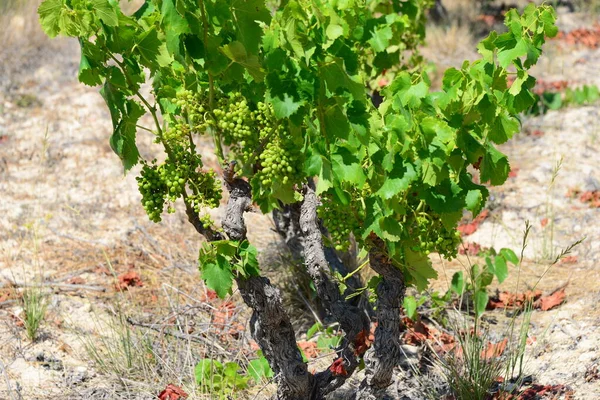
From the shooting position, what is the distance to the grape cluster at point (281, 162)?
233cm

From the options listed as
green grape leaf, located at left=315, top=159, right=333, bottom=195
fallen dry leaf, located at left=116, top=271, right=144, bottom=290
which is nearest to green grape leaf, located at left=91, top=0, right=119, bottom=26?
green grape leaf, located at left=315, top=159, right=333, bottom=195

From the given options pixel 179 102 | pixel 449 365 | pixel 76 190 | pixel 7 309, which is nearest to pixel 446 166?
pixel 179 102

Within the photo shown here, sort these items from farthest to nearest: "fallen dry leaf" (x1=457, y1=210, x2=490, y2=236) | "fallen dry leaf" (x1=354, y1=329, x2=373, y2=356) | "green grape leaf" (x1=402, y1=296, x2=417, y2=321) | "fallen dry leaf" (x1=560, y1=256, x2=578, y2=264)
A: "fallen dry leaf" (x1=457, y1=210, x2=490, y2=236)
"fallen dry leaf" (x1=560, y1=256, x2=578, y2=264)
"green grape leaf" (x1=402, y1=296, x2=417, y2=321)
"fallen dry leaf" (x1=354, y1=329, x2=373, y2=356)

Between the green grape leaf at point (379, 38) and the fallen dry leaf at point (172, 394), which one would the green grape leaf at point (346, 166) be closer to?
the fallen dry leaf at point (172, 394)

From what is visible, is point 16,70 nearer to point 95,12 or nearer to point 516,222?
point 516,222

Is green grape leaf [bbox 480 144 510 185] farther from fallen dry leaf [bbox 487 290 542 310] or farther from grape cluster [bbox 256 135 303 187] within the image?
fallen dry leaf [bbox 487 290 542 310]

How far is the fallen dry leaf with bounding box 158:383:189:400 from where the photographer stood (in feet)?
9.78

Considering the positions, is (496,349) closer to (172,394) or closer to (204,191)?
(172,394)

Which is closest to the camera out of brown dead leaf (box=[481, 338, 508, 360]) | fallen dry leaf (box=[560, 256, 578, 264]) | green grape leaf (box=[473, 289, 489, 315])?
brown dead leaf (box=[481, 338, 508, 360])

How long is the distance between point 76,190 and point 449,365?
3.49 metres

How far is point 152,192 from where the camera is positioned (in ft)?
8.03

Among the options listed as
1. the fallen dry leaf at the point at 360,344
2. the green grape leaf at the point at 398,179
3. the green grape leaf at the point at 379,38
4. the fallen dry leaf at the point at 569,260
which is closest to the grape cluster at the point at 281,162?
the green grape leaf at the point at 398,179

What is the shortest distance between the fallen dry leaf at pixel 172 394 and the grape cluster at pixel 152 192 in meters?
0.90

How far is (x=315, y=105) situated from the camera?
7.29 feet
